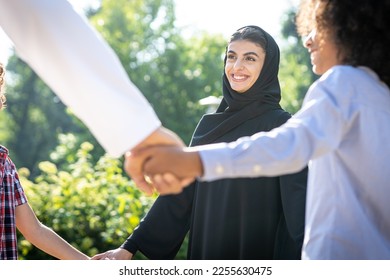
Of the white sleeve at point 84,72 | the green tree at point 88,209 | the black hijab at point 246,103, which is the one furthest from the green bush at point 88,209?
the white sleeve at point 84,72

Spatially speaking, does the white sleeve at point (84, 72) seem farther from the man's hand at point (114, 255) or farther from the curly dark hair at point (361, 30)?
the man's hand at point (114, 255)

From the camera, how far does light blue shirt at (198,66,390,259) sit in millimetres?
2021

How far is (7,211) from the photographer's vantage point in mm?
3305

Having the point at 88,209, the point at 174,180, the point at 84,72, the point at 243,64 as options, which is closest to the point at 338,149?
the point at 174,180

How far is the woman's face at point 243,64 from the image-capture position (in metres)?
4.04

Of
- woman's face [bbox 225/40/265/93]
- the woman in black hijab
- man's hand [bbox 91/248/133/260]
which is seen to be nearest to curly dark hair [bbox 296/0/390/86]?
the woman in black hijab

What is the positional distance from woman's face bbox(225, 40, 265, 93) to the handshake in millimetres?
1885

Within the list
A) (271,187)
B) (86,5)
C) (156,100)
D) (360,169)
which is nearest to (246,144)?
(360,169)

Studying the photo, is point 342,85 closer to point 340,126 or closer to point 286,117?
point 340,126

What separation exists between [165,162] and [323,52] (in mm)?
737

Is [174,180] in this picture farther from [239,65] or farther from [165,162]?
[239,65]

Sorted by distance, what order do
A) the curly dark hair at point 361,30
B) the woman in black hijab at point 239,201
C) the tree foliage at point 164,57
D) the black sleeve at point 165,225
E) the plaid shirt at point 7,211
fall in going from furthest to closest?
the tree foliage at point 164,57 < the black sleeve at point 165,225 < the woman in black hijab at point 239,201 < the plaid shirt at point 7,211 < the curly dark hair at point 361,30

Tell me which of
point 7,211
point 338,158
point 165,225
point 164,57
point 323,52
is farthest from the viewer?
point 164,57

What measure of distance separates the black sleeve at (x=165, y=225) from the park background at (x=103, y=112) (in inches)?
68.8
